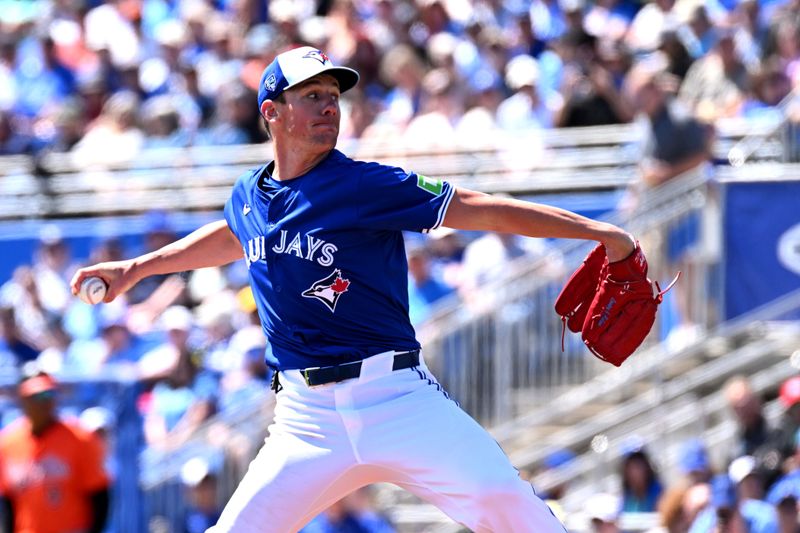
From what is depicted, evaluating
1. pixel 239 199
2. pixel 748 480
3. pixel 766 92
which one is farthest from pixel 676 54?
pixel 239 199

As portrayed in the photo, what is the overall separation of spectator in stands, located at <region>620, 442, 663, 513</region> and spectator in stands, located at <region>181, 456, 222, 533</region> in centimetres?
244

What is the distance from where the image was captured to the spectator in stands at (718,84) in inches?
463

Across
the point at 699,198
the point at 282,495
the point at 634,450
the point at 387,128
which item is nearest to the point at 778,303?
the point at 699,198

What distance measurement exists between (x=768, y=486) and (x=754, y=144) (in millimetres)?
2777

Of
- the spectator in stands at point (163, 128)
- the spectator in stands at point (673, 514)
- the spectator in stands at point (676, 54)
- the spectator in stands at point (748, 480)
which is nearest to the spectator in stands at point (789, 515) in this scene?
the spectator in stands at point (748, 480)

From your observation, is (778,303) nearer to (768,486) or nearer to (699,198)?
(699,198)

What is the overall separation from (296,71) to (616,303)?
1.33 metres

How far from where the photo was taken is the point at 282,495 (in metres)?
5.33

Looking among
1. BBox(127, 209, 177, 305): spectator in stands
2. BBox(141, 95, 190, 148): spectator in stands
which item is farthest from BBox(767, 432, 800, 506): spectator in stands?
Answer: BBox(141, 95, 190, 148): spectator in stands

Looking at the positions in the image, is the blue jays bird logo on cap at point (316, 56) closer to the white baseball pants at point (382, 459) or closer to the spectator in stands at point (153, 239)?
the white baseball pants at point (382, 459)

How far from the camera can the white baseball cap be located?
5359 mm

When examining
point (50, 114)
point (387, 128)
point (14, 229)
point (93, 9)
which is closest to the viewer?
point (387, 128)

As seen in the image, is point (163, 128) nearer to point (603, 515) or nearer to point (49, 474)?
point (49, 474)

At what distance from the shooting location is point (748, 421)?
9.42m
